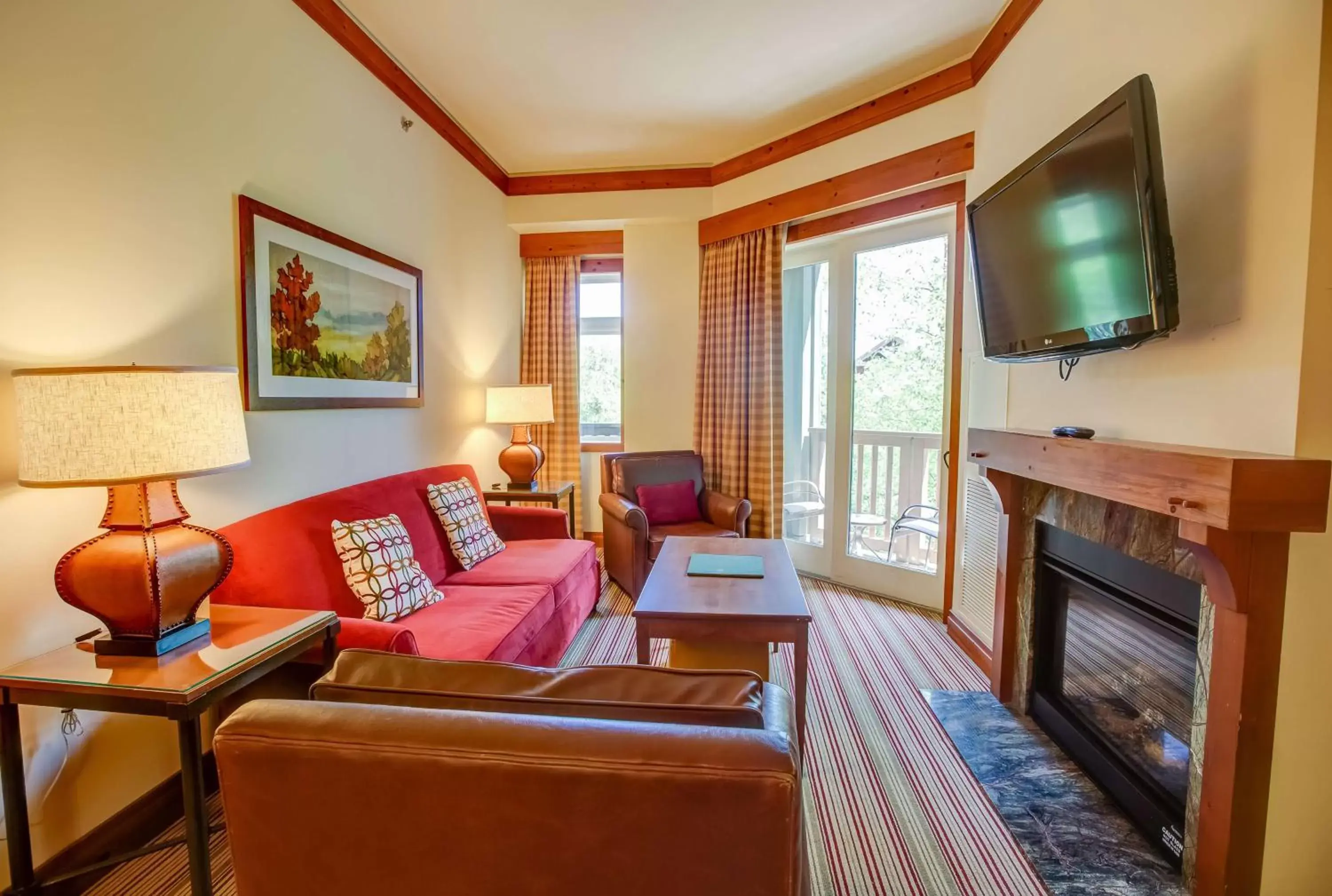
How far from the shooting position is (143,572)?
49.3 inches

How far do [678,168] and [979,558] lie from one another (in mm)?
3225

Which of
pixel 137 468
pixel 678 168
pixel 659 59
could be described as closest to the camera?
pixel 137 468

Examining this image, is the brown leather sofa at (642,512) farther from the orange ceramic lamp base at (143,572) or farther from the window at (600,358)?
the orange ceramic lamp base at (143,572)

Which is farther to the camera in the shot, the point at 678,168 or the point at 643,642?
the point at 678,168

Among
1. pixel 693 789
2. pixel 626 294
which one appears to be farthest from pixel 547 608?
pixel 626 294

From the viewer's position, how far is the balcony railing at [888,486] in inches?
127

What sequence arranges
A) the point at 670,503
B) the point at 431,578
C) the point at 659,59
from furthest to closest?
the point at 670,503 < the point at 659,59 < the point at 431,578

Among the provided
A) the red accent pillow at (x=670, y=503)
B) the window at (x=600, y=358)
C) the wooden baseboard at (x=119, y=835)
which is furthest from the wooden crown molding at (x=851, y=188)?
the wooden baseboard at (x=119, y=835)

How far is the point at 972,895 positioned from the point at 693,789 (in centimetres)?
131

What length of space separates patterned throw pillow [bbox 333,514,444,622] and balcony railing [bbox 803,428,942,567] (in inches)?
102

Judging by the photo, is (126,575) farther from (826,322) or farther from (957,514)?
(826,322)

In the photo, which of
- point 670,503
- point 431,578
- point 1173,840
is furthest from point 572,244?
point 1173,840

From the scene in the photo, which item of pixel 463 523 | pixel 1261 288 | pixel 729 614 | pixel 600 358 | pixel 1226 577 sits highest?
pixel 600 358

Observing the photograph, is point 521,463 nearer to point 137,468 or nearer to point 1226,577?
point 137,468
